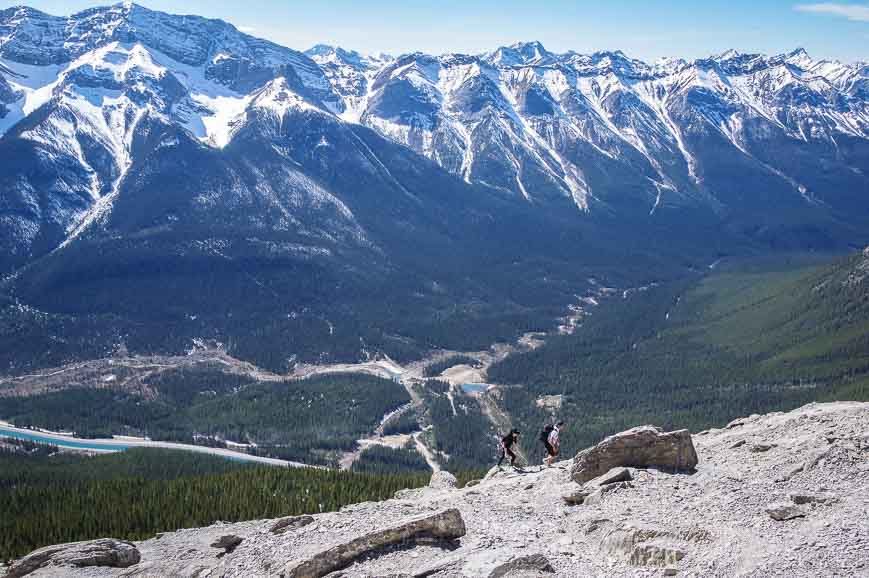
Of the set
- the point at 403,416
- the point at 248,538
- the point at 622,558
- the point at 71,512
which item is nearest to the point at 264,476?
the point at 71,512

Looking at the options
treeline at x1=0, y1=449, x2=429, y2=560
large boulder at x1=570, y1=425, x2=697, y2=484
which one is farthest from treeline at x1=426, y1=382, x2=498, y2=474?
large boulder at x1=570, y1=425, x2=697, y2=484

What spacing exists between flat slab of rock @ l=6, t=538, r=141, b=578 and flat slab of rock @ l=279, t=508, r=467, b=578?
74.2 feet

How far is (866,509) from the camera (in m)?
38.5

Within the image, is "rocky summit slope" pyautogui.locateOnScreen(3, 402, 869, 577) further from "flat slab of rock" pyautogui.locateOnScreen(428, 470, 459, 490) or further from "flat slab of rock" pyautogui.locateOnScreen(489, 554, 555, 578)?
"flat slab of rock" pyautogui.locateOnScreen(428, 470, 459, 490)

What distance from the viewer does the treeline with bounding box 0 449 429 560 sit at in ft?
299

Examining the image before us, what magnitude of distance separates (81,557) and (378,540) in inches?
1101

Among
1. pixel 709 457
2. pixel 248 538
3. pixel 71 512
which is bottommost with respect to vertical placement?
pixel 71 512

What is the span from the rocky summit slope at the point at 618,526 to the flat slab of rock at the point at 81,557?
111 millimetres

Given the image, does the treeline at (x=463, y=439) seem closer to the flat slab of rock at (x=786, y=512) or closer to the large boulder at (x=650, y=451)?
the large boulder at (x=650, y=451)

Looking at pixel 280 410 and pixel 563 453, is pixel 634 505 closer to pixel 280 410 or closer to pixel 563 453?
pixel 563 453

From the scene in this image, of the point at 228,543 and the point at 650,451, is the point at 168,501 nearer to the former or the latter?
the point at 228,543

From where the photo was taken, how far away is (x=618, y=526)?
135 ft

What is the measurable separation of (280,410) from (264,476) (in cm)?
9260

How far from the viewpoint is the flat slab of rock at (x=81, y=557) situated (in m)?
58.9
